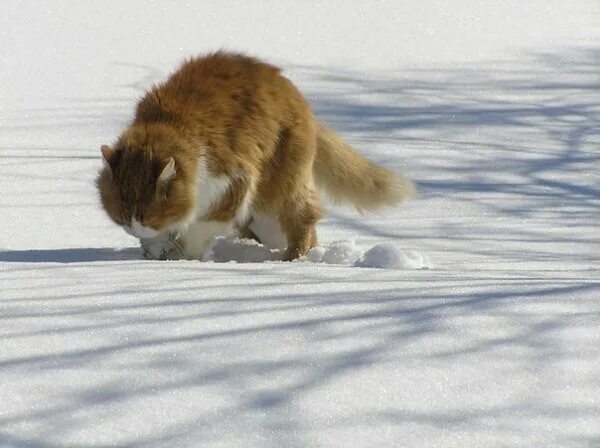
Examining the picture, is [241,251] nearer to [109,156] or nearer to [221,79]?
[221,79]

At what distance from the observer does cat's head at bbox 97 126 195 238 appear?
4480 mm

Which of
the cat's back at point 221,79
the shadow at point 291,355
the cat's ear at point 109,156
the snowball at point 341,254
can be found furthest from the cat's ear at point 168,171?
the snowball at point 341,254

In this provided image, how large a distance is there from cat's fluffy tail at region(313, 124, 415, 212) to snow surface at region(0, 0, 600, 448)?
0.72 feet

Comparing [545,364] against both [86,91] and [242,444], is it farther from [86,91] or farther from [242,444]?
[86,91]

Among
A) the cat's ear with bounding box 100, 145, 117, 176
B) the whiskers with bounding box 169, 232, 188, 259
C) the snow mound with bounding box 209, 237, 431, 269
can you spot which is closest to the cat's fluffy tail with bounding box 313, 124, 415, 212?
the snow mound with bounding box 209, 237, 431, 269

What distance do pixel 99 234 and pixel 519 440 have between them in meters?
3.39

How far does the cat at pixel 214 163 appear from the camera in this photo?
4523mm

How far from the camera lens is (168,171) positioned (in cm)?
443

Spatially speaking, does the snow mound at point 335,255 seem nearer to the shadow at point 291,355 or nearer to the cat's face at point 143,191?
the cat's face at point 143,191

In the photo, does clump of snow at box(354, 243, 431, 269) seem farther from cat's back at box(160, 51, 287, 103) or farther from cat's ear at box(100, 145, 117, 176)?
cat's ear at box(100, 145, 117, 176)

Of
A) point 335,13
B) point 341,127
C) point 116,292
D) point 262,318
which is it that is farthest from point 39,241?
point 335,13

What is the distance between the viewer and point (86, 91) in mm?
7777

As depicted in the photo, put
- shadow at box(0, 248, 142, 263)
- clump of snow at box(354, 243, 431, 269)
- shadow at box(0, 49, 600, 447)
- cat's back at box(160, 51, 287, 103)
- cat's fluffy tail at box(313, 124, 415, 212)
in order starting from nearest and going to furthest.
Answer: shadow at box(0, 49, 600, 447) < shadow at box(0, 248, 142, 263) < clump of snow at box(354, 243, 431, 269) < cat's back at box(160, 51, 287, 103) < cat's fluffy tail at box(313, 124, 415, 212)

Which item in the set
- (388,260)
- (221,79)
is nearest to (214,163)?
(221,79)
